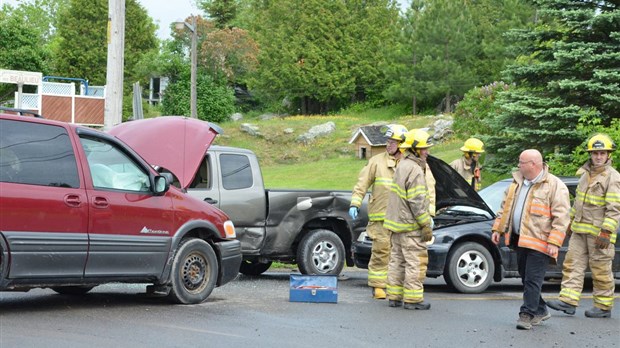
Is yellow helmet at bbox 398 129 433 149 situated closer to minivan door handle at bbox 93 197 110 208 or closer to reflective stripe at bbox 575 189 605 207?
reflective stripe at bbox 575 189 605 207

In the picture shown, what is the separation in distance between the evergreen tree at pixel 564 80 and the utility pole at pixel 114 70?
387 inches

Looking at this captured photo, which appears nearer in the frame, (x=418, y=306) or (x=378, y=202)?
(x=418, y=306)

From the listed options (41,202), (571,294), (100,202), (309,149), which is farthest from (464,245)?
(309,149)

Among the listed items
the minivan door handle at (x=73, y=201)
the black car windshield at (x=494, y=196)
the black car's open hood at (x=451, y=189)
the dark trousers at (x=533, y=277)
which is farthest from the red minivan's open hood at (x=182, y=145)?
the dark trousers at (x=533, y=277)

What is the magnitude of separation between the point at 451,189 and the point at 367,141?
37315 mm

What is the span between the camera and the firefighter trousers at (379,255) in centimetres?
1121

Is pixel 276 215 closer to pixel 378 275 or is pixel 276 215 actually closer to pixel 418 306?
pixel 378 275

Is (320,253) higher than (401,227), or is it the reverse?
(401,227)

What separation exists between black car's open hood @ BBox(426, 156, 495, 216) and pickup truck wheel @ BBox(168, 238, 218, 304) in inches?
122

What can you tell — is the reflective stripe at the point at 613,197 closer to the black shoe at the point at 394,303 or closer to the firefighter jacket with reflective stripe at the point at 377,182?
the black shoe at the point at 394,303

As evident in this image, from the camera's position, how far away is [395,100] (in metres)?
66.1

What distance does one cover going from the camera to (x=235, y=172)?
12164mm

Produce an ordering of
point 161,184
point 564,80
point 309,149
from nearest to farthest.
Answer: point 161,184 → point 564,80 → point 309,149

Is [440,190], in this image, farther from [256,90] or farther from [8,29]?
[256,90]
